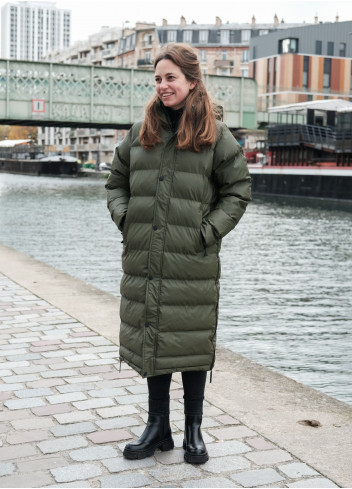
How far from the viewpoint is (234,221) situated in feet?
11.8

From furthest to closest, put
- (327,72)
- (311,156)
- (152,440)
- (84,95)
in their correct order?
(327,72)
(311,156)
(84,95)
(152,440)

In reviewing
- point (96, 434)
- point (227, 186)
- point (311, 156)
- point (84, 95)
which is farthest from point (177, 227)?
point (311, 156)

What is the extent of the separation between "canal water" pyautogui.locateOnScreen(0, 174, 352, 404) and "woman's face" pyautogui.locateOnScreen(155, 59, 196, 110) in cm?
312

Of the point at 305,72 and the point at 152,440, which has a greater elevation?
the point at 305,72

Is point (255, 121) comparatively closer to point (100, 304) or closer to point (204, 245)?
point (100, 304)

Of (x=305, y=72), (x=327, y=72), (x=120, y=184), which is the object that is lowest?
(x=120, y=184)

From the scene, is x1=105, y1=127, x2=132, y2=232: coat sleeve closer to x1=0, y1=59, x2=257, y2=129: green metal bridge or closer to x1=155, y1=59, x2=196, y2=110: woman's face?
x1=155, y1=59, x2=196, y2=110: woman's face

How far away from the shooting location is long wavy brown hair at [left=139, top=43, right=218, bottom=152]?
A: 3.49m

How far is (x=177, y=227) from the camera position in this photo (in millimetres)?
3477

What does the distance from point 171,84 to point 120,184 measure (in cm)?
59

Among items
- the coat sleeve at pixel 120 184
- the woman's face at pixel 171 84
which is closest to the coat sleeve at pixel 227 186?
the woman's face at pixel 171 84

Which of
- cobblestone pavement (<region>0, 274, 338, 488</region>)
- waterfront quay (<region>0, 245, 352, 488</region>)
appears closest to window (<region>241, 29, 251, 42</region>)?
waterfront quay (<region>0, 245, 352, 488</region>)

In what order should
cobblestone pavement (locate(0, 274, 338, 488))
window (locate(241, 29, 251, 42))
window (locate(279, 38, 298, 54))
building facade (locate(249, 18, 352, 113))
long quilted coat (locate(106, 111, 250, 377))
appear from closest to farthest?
cobblestone pavement (locate(0, 274, 338, 488)) → long quilted coat (locate(106, 111, 250, 377)) → building facade (locate(249, 18, 352, 113)) → window (locate(279, 38, 298, 54)) → window (locate(241, 29, 251, 42))

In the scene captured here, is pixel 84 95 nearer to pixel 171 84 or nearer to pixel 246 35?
pixel 171 84
